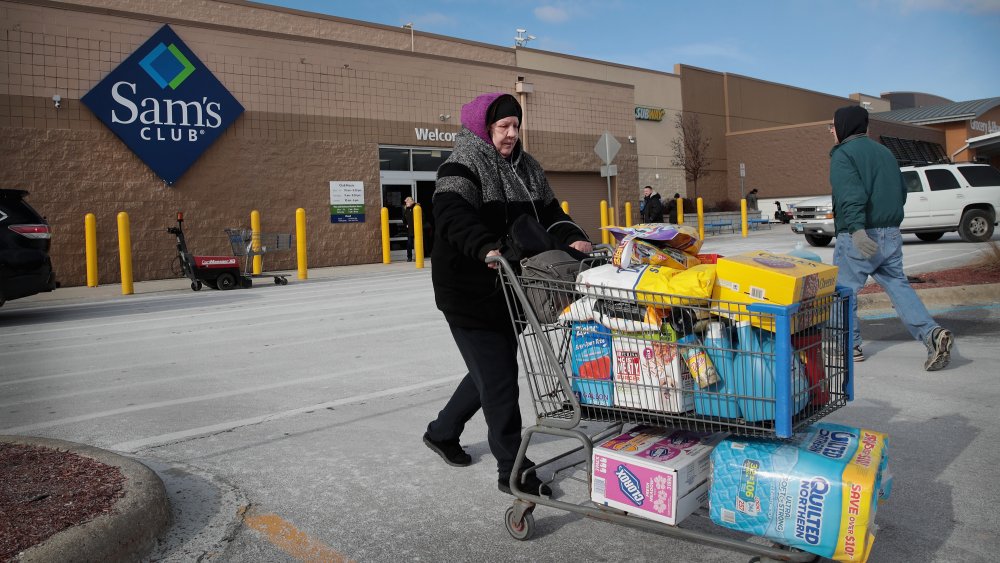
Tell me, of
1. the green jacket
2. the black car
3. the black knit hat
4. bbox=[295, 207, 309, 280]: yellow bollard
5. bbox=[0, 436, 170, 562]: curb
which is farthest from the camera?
bbox=[295, 207, 309, 280]: yellow bollard

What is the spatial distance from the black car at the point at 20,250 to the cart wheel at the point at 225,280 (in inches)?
165

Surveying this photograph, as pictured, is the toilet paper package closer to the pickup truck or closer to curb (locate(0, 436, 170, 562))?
curb (locate(0, 436, 170, 562))

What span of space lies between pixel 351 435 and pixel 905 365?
4451 mm

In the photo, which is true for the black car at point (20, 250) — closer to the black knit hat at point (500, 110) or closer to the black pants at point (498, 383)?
the black pants at point (498, 383)

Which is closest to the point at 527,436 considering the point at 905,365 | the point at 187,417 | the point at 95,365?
the point at 187,417

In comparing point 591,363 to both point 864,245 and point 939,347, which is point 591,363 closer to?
point 864,245

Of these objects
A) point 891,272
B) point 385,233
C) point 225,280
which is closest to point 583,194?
point 385,233

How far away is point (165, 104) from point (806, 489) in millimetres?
19423

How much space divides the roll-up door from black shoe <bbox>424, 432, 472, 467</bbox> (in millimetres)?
24454

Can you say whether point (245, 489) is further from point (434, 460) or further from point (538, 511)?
point (538, 511)

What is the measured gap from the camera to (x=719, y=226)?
102 ft

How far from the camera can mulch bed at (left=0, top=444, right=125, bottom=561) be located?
10.0ft

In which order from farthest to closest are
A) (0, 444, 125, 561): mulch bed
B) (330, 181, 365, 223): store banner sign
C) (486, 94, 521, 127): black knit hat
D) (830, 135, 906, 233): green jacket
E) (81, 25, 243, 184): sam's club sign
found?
(330, 181, 365, 223): store banner sign < (81, 25, 243, 184): sam's club sign < (830, 135, 906, 233): green jacket < (486, 94, 521, 127): black knit hat < (0, 444, 125, 561): mulch bed

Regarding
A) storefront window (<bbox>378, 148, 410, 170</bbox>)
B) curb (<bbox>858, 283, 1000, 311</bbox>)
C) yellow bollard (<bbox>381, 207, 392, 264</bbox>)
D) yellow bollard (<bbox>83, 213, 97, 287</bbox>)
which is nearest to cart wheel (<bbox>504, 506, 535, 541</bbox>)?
curb (<bbox>858, 283, 1000, 311</bbox>)
